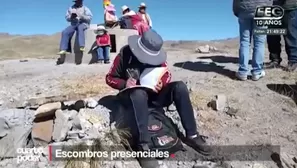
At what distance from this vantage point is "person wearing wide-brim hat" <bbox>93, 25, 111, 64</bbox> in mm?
9266

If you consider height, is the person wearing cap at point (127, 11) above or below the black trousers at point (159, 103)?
above

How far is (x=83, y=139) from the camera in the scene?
4.32m

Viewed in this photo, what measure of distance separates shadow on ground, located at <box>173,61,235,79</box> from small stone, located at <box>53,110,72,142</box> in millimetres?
2995

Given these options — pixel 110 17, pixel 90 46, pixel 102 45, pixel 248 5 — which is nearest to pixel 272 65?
pixel 248 5

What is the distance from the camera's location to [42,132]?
15.4 feet

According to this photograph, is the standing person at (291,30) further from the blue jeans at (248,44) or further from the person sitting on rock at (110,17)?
the person sitting on rock at (110,17)

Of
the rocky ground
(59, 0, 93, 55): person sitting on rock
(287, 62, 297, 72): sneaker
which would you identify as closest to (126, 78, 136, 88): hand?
the rocky ground

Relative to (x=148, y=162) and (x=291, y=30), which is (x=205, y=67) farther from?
(x=148, y=162)

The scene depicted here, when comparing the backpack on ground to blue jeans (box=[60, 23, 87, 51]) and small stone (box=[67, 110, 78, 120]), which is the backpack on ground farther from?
blue jeans (box=[60, 23, 87, 51])

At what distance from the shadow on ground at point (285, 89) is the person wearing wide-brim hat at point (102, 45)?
4432 millimetres

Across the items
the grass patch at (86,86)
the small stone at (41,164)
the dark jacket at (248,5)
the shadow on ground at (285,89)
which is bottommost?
the small stone at (41,164)

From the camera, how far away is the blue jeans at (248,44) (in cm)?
608

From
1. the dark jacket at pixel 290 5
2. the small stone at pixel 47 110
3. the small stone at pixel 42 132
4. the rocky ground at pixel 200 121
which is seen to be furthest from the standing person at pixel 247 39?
the small stone at pixel 42 132

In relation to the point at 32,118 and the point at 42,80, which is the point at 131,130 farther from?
the point at 42,80
